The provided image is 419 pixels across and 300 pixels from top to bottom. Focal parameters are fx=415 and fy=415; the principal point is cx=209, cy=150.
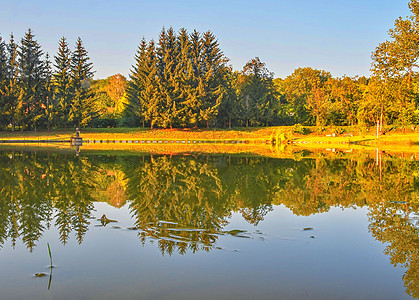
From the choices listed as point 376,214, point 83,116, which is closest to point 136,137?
point 83,116

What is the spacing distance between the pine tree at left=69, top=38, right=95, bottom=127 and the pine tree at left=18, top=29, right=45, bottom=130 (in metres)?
4.27

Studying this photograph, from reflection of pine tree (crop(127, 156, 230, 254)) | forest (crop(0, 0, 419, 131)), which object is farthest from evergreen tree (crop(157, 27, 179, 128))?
reflection of pine tree (crop(127, 156, 230, 254))

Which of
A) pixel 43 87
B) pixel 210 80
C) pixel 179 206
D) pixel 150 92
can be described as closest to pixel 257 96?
pixel 210 80

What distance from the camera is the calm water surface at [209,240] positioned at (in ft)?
16.0

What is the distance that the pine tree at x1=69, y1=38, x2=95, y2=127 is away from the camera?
5444 centimetres

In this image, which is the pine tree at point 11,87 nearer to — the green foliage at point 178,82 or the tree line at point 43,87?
the tree line at point 43,87

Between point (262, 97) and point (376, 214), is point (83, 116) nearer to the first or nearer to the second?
point (262, 97)

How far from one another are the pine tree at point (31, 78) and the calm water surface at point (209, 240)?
4476 cm

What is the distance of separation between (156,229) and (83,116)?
164 ft

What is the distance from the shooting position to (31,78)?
5644 centimetres

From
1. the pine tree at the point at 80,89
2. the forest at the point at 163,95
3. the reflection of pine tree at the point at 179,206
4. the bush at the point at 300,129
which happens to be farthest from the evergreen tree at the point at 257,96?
the reflection of pine tree at the point at 179,206

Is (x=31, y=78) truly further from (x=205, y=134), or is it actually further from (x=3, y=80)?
(x=205, y=134)

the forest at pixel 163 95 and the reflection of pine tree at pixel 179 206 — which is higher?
the forest at pixel 163 95

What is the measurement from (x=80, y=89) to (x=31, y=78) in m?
7.02
